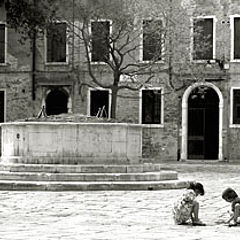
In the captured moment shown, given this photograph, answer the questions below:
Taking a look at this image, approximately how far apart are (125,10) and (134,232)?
59.3 ft

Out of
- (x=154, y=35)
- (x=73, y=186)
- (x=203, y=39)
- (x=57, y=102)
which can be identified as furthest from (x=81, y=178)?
(x=57, y=102)

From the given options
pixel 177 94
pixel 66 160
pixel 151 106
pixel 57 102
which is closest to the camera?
pixel 66 160

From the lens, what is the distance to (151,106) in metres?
31.5

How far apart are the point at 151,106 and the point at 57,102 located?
13.9 ft

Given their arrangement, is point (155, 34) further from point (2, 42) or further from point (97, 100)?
point (2, 42)

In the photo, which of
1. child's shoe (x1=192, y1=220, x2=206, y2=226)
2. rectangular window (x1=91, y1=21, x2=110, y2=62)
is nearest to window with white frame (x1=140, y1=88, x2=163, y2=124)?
rectangular window (x1=91, y1=21, x2=110, y2=62)

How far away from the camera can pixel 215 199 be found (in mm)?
12961

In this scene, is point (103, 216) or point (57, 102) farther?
point (57, 102)

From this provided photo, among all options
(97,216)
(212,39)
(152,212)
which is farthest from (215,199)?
(212,39)

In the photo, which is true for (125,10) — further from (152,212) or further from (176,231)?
(176,231)

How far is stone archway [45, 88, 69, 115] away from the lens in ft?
107

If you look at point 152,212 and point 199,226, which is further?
point 152,212

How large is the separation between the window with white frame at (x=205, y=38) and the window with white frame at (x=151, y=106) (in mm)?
2371

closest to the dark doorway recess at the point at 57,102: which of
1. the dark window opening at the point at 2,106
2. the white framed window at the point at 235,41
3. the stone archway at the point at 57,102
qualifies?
the stone archway at the point at 57,102
